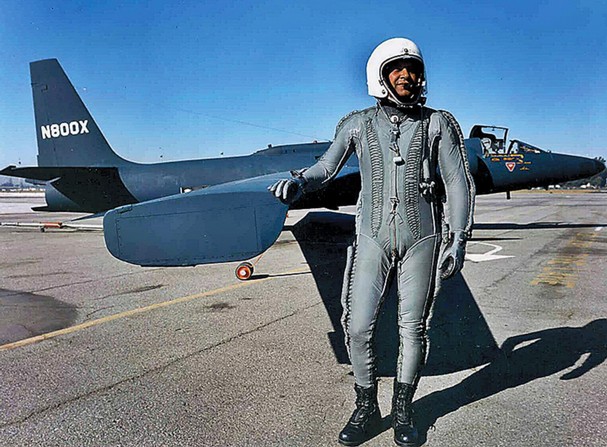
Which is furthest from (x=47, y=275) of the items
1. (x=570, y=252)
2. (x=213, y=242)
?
(x=570, y=252)

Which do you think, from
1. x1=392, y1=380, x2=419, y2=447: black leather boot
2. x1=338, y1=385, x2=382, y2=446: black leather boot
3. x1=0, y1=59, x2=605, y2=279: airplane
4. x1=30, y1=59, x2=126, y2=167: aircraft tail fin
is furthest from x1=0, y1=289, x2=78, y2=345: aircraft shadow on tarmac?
x1=30, y1=59, x2=126, y2=167: aircraft tail fin

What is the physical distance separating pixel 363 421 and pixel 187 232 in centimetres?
194

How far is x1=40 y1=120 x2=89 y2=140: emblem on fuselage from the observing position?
1506 cm

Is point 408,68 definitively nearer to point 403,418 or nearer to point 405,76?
point 405,76

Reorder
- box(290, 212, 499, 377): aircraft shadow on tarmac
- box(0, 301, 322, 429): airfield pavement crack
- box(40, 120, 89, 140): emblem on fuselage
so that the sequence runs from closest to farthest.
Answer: box(0, 301, 322, 429): airfield pavement crack, box(290, 212, 499, 377): aircraft shadow on tarmac, box(40, 120, 89, 140): emblem on fuselage

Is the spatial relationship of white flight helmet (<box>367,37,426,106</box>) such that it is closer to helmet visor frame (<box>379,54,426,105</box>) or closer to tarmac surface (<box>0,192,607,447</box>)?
helmet visor frame (<box>379,54,426,105</box>)

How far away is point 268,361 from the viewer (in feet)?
14.3

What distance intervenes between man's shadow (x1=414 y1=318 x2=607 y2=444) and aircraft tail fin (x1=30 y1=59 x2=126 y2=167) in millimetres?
13713

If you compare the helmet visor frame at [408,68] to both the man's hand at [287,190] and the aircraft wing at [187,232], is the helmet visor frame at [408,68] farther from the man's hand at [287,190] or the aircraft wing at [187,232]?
the aircraft wing at [187,232]

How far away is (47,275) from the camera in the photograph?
Result: 898cm

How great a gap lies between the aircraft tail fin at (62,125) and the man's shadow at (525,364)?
540 inches

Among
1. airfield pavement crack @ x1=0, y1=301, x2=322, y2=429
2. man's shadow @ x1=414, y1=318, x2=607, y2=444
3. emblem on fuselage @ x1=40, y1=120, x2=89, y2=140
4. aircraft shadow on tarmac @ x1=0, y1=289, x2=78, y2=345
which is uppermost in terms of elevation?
emblem on fuselage @ x1=40, y1=120, x2=89, y2=140

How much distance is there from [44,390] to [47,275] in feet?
19.2

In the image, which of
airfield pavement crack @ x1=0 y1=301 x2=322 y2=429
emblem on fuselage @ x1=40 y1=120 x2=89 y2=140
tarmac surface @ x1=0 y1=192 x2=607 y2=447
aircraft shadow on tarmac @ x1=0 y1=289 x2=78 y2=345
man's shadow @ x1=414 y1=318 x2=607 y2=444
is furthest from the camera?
emblem on fuselage @ x1=40 y1=120 x2=89 y2=140
